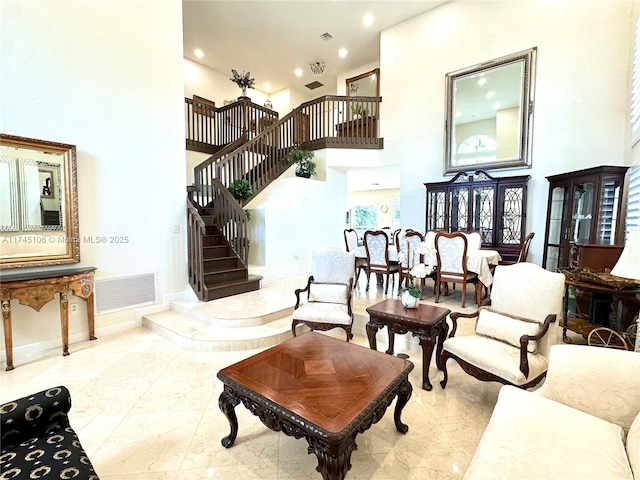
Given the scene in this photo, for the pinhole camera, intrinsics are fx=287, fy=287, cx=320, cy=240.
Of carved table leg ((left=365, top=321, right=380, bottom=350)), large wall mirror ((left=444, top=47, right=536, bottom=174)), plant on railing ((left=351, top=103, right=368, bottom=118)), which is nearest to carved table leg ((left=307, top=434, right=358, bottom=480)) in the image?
carved table leg ((left=365, top=321, right=380, bottom=350))

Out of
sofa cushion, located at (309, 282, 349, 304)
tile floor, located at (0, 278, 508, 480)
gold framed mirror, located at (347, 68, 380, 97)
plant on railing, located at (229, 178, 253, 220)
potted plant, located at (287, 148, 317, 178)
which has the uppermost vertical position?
gold framed mirror, located at (347, 68, 380, 97)

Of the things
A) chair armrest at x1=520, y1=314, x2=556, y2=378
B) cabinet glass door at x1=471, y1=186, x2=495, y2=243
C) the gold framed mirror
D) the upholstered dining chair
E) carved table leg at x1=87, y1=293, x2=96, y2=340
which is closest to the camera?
chair armrest at x1=520, y1=314, x2=556, y2=378

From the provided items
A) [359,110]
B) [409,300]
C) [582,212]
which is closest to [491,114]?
[582,212]

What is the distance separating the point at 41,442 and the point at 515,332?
2971 mm

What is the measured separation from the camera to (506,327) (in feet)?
7.54

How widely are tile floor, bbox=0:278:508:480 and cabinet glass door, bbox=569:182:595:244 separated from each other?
289 cm

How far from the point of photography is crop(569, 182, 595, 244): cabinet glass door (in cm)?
389

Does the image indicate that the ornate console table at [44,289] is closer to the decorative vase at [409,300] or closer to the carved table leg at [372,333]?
the carved table leg at [372,333]

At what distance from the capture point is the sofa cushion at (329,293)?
136 inches

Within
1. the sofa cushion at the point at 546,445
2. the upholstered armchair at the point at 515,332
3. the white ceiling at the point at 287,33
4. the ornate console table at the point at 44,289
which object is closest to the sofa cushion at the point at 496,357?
the upholstered armchair at the point at 515,332

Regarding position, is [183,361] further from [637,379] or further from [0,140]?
[637,379]

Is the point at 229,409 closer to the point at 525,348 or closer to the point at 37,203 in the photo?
the point at 525,348

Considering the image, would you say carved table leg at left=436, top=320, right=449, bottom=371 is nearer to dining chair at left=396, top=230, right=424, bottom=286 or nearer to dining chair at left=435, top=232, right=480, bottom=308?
dining chair at left=435, top=232, right=480, bottom=308

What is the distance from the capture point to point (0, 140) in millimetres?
2834
